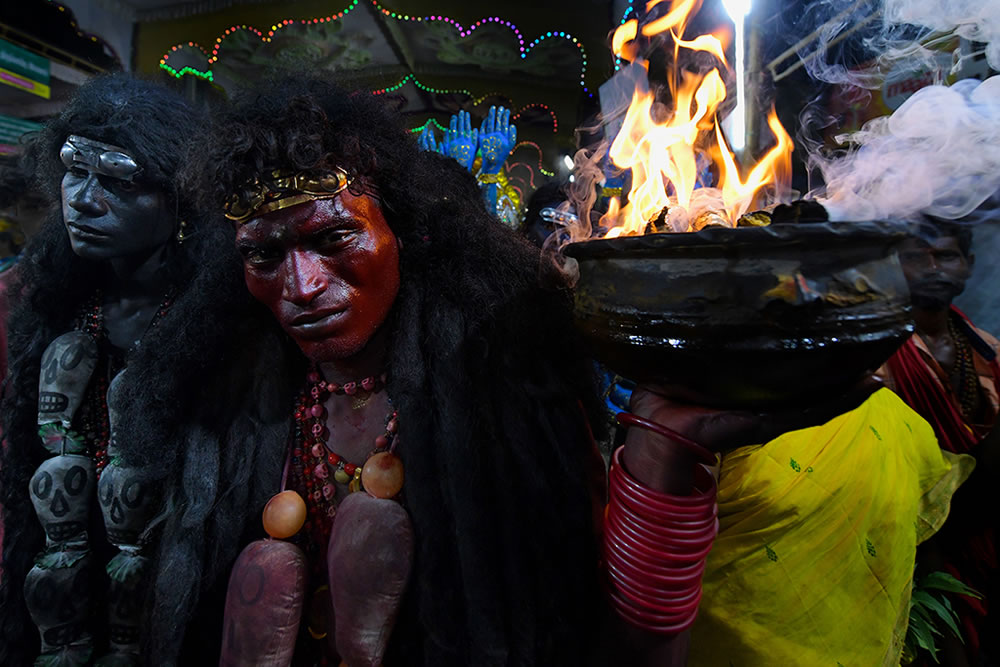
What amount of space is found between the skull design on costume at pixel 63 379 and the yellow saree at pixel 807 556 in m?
2.15

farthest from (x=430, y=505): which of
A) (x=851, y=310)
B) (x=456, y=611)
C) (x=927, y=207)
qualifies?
(x=927, y=207)

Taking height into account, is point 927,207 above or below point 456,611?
above

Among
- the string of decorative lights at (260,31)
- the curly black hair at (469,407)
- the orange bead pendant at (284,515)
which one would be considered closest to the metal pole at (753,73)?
the curly black hair at (469,407)

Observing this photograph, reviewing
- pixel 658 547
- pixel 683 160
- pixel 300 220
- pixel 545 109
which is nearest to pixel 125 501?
pixel 300 220

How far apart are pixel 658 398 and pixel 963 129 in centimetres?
94

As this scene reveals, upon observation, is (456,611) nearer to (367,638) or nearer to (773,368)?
(367,638)

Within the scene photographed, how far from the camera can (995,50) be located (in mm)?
1165

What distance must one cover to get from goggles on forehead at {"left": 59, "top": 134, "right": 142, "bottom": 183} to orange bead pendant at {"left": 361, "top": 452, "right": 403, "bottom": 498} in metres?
1.29

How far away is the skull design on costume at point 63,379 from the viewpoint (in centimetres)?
161

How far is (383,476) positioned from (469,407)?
289 mm

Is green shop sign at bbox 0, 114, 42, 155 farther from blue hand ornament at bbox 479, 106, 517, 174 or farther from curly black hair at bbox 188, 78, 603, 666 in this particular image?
curly black hair at bbox 188, 78, 603, 666

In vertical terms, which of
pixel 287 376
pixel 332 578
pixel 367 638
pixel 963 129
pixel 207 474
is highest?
pixel 963 129

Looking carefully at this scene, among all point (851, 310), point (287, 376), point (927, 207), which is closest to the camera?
point (851, 310)

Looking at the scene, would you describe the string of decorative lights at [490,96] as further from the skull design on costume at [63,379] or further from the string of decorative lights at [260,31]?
the skull design on costume at [63,379]
